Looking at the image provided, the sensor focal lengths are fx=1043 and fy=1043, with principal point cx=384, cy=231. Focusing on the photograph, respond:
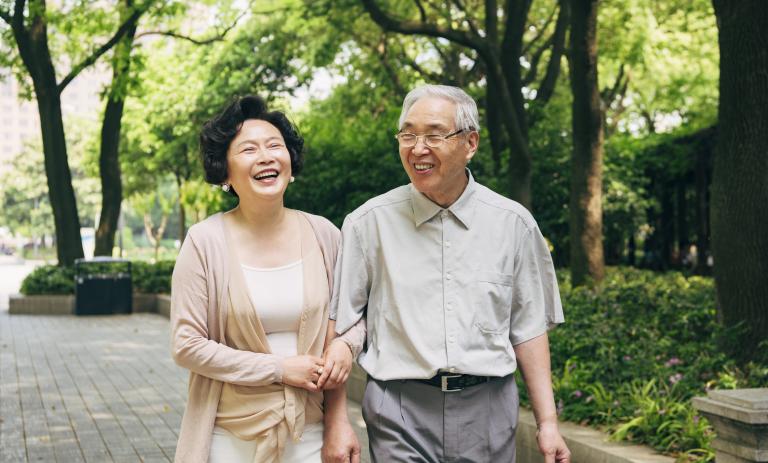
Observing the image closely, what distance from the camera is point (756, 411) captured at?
15.3 ft

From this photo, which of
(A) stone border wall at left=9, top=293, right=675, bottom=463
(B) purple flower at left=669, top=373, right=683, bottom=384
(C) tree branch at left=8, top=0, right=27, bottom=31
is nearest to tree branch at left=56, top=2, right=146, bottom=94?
(C) tree branch at left=8, top=0, right=27, bottom=31

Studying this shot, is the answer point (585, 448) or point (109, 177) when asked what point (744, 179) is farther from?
point (109, 177)

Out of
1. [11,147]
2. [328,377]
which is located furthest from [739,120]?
[11,147]

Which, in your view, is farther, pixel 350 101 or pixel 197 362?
pixel 350 101

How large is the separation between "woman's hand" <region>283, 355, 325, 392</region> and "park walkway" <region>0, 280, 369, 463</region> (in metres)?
4.57

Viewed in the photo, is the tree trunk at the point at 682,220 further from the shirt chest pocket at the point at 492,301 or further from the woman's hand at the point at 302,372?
the woman's hand at the point at 302,372

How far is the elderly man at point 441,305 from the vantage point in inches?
129

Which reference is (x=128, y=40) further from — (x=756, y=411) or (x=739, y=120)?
(x=756, y=411)

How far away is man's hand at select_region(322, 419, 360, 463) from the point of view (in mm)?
3273

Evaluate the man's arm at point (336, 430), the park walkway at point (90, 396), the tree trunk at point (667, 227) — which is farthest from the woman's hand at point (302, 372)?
the tree trunk at point (667, 227)

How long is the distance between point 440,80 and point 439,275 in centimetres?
2308

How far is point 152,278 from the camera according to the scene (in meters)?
22.8

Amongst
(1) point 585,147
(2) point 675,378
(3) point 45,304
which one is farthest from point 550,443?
(3) point 45,304

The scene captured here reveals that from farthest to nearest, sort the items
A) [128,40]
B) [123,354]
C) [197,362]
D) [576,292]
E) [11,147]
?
[11,147], [128,40], [123,354], [576,292], [197,362]
